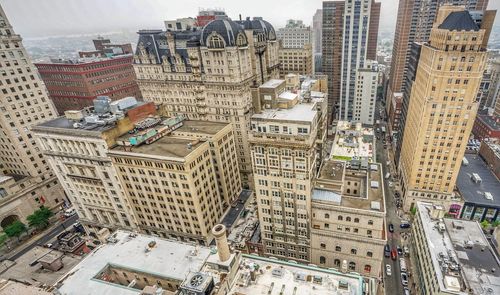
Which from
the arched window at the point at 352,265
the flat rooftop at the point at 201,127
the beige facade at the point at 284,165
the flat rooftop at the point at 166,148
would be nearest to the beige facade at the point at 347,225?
the arched window at the point at 352,265

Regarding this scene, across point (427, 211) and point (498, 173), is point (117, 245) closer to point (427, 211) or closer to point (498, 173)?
point (427, 211)

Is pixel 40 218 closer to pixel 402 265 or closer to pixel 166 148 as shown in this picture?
pixel 166 148

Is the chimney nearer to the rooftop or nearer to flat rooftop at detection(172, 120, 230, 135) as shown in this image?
flat rooftop at detection(172, 120, 230, 135)

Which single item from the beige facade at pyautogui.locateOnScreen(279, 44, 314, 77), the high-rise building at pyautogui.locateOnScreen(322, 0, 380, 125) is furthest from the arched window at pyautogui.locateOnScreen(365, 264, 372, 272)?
the high-rise building at pyautogui.locateOnScreen(322, 0, 380, 125)

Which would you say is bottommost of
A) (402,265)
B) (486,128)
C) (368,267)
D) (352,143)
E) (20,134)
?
(402,265)

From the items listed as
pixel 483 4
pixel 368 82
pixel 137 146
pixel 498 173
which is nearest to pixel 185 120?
pixel 137 146

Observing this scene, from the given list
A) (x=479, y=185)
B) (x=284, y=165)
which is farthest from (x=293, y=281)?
(x=479, y=185)

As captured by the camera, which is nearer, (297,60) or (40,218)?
(40,218)
